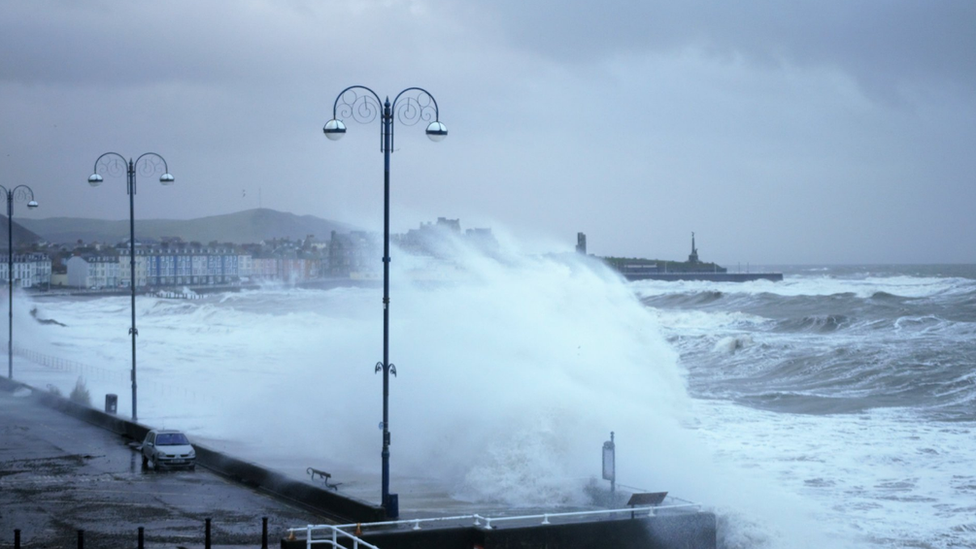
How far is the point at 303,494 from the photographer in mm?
15664

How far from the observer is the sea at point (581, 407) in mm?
17031

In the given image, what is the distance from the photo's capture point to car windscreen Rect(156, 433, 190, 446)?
19.0m

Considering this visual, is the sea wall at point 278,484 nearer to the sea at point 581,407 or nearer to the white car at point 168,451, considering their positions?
the white car at point 168,451

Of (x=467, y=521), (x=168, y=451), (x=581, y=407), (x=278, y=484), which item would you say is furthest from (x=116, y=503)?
(x=581, y=407)

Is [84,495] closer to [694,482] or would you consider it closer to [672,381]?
[694,482]

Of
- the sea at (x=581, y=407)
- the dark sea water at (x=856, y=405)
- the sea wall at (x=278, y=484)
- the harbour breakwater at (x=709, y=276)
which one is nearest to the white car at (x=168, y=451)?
the sea wall at (x=278, y=484)

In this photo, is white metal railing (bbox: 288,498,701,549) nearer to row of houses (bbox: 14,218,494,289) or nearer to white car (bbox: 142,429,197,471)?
white car (bbox: 142,429,197,471)

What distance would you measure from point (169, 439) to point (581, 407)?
8.03m

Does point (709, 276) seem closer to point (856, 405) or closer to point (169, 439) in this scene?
point (856, 405)

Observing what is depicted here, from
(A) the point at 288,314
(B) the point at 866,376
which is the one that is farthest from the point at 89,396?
(A) the point at 288,314

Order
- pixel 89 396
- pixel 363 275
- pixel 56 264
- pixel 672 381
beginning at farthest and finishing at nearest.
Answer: pixel 56 264 < pixel 363 275 < pixel 89 396 < pixel 672 381

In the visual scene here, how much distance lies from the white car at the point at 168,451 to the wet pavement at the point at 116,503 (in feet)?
0.77

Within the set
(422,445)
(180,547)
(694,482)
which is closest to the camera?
(180,547)

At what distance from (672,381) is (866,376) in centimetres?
1246
